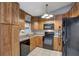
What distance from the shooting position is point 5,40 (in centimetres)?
203

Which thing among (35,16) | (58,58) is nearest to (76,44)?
(58,58)

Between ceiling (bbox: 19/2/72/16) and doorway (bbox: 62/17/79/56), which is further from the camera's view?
ceiling (bbox: 19/2/72/16)

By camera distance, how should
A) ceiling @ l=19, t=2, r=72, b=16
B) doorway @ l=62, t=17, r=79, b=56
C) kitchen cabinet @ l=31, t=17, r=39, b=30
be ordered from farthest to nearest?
kitchen cabinet @ l=31, t=17, r=39, b=30 → ceiling @ l=19, t=2, r=72, b=16 → doorway @ l=62, t=17, r=79, b=56

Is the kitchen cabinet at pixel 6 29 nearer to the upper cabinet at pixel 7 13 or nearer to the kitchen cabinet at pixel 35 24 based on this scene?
the upper cabinet at pixel 7 13

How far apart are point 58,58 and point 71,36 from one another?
4.71ft

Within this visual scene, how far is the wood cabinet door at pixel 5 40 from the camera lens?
1.90 meters

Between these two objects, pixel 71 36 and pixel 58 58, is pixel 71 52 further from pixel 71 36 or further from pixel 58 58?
pixel 58 58

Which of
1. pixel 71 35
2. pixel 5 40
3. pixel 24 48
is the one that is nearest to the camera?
pixel 5 40

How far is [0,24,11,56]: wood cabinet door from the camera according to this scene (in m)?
1.90

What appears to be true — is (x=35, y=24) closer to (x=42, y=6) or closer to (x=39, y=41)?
(x=39, y=41)

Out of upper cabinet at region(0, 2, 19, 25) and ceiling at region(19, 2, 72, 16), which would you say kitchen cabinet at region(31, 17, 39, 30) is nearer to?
ceiling at region(19, 2, 72, 16)

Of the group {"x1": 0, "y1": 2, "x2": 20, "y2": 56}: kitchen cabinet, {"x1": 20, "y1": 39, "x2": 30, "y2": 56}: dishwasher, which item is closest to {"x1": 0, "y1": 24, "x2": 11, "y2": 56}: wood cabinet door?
{"x1": 0, "y1": 2, "x2": 20, "y2": 56}: kitchen cabinet

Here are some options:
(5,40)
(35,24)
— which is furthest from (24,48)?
(35,24)

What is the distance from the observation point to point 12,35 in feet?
7.58
